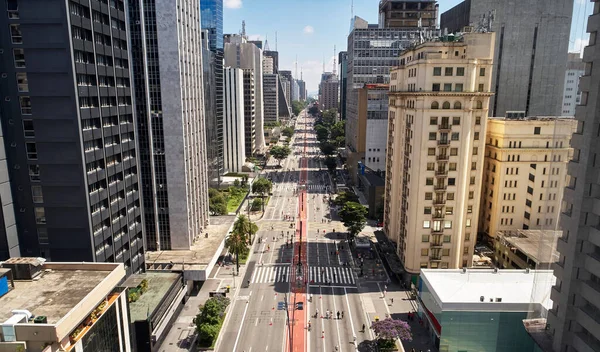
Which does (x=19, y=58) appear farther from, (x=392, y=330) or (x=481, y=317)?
(x=481, y=317)

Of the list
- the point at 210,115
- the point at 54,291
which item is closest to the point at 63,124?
the point at 54,291

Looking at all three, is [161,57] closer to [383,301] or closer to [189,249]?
[189,249]

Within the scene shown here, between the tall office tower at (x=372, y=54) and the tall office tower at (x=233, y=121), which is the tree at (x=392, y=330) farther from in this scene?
the tall office tower at (x=233, y=121)

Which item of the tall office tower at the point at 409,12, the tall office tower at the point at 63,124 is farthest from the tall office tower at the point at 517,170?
the tall office tower at the point at 409,12

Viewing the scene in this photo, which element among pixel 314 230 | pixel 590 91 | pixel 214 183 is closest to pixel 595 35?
pixel 590 91


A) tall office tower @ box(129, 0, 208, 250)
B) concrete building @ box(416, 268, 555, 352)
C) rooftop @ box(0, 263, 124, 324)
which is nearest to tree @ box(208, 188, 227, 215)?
tall office tower @ box(129, 0, 208, 250)
